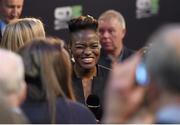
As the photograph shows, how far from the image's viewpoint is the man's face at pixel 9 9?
4.61m

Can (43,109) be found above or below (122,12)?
above

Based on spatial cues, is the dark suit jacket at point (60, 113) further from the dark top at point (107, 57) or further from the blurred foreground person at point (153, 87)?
the dark top at point (107, 57)

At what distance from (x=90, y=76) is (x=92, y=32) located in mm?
294

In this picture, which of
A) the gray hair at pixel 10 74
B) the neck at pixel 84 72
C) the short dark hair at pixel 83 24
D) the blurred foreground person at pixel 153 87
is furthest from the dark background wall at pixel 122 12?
the blurred foreground person at pixel 153 87

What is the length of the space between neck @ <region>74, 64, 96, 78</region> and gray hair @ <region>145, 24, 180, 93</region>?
2.16m

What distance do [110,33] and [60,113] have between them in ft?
7.99

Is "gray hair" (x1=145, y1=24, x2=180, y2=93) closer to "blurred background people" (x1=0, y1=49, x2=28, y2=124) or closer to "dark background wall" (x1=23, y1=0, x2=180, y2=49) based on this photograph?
"blurred background people" (x1=0, y1=49, x2=28, y2=124)

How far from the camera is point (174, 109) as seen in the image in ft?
5.34

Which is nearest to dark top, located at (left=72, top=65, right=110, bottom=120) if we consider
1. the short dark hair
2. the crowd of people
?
the crowd of people

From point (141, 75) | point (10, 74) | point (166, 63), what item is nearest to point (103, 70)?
point (10, 74)

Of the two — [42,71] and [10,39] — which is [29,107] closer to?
[42,71]

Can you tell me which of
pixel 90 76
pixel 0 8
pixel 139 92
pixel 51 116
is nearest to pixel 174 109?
pixel 139 92

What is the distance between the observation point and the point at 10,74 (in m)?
1.99

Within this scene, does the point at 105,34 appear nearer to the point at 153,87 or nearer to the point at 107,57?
the point at 107,57
